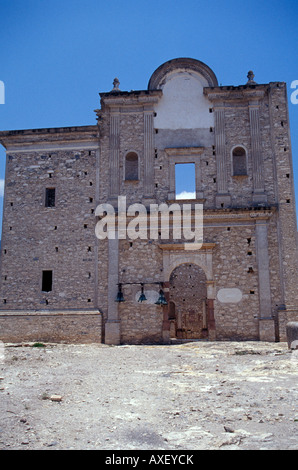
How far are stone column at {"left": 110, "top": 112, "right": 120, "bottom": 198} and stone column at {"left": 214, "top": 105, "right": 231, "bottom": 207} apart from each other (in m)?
4.18

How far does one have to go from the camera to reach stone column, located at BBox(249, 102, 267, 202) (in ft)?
56.4

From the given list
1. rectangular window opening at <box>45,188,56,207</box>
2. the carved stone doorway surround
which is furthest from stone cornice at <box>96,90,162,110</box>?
the carved stone doorway surround

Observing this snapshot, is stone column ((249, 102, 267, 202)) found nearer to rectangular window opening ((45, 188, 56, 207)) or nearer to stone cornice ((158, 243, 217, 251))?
stone cornice ((158, 243, 217, 251))

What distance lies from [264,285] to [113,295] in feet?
19.4

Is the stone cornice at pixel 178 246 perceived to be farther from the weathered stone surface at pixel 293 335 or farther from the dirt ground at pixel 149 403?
the dirt ground at pixel 149 403

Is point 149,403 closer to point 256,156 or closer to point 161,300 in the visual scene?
Answer: point 161,300

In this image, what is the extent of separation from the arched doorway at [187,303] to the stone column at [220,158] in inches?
313

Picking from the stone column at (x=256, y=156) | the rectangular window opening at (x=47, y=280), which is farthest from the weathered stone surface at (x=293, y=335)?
the rectangular window opening at (x=47, y=280)

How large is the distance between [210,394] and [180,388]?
30.7 inches

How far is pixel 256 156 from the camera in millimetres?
17484

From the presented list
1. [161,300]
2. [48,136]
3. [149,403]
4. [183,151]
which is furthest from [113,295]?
[149,403]

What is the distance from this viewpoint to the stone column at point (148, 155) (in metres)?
17.6
